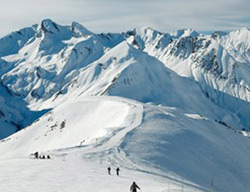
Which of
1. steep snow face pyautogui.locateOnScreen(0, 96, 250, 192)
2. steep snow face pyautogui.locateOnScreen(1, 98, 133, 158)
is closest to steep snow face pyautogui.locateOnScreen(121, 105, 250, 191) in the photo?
steep snow face pyautogui.locateOnScreen(0, 96, 250, 192)

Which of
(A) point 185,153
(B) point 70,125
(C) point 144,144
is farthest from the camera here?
(B) point 70,125

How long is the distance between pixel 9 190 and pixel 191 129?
52.3 m

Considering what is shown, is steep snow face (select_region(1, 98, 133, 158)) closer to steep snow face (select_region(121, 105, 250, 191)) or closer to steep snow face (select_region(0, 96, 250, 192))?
steep snow face (select_region(0, 96, 250, 192))

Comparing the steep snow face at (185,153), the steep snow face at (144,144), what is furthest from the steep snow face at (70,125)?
the steep snow face at (185,153)

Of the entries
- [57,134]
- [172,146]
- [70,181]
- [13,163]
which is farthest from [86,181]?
[57,134]

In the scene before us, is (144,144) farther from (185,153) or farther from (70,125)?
(70,125)

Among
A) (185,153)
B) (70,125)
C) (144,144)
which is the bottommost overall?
(70,125)

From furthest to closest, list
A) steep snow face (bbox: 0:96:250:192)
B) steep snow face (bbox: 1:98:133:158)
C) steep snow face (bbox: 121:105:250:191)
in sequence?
steep snow face (bbox: 1:98:133:158) < steep snow face (bbox: 121:105:250:191) < steep snow face (bbox: 0:96:250:192)

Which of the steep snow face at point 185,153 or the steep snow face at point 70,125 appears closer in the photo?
the steep snow face at point 185,153

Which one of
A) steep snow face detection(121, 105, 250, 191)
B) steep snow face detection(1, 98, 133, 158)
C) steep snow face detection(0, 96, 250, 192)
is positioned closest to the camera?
steep snow face detection(0, 96, 250, 192)

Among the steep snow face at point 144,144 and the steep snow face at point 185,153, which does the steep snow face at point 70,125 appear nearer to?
the steep snow face at point 144,144

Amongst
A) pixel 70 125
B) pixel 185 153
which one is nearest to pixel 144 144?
pixel 185 153

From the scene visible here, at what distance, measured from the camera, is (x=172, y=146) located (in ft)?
209

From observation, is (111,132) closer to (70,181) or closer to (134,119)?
(134,119)
